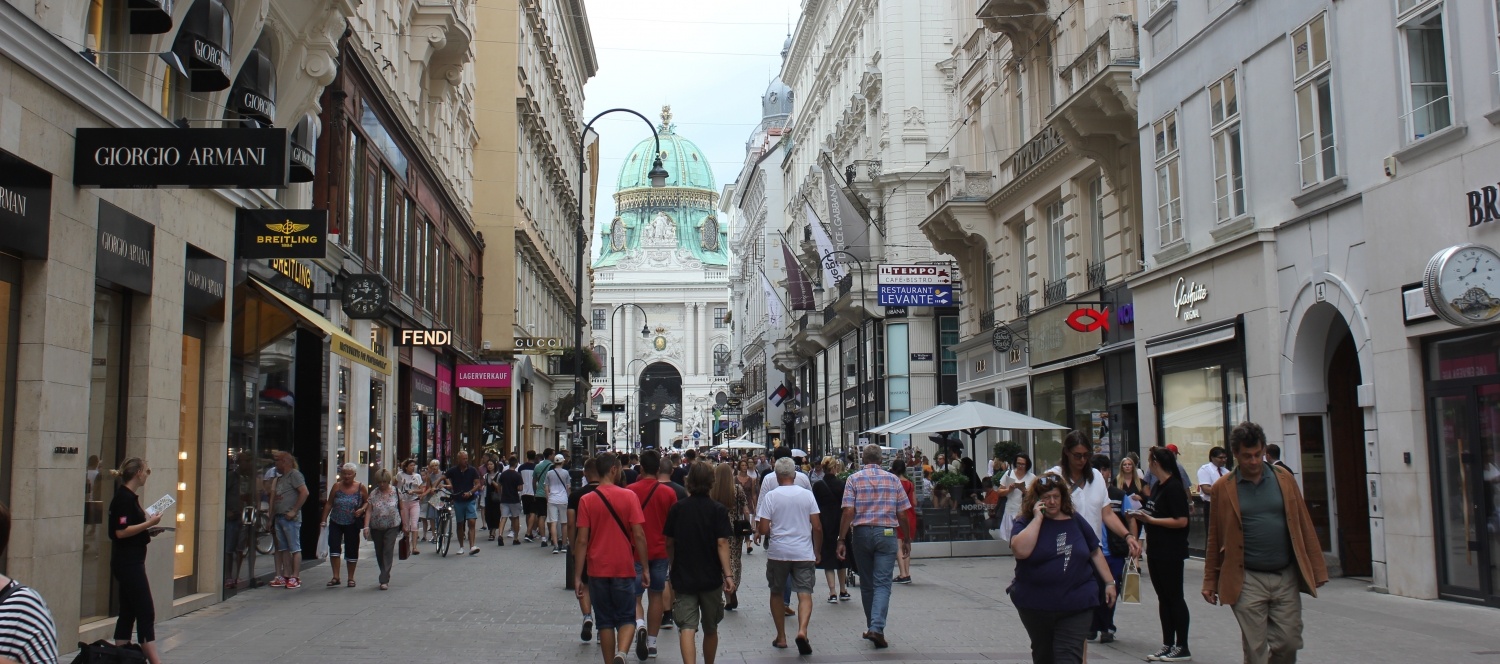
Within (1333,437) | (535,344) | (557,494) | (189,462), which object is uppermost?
(535,344)

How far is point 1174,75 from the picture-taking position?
19.9m

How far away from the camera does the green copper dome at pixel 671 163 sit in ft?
469

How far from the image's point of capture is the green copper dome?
143m

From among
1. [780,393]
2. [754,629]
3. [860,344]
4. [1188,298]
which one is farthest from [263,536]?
[780,393]

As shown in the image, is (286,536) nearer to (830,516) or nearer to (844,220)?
(830,516)

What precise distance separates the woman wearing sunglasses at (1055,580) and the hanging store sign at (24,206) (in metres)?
6.94

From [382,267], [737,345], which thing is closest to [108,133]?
[382,267]

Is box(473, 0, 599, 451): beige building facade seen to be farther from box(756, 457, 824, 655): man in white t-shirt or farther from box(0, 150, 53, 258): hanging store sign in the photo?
box(0, 150, 53, 258): hanging store sign

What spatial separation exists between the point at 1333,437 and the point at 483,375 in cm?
2125

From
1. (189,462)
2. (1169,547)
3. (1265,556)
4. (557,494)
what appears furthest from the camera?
(557,494)

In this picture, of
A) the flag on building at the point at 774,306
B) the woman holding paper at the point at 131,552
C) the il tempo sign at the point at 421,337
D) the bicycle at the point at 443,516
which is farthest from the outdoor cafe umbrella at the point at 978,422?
the flag on building at the point at 774,306

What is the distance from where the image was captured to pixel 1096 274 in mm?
24750

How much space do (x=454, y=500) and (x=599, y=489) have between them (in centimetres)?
1339

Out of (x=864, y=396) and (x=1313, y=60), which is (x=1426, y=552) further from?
(x=864, y=396)
